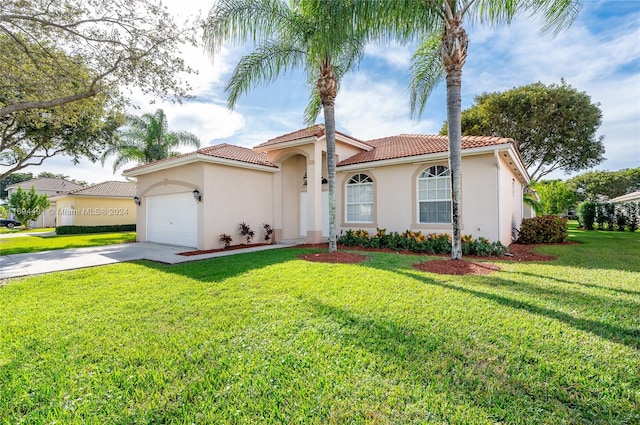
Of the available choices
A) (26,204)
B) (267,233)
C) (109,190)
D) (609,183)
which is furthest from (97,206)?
(609,183)

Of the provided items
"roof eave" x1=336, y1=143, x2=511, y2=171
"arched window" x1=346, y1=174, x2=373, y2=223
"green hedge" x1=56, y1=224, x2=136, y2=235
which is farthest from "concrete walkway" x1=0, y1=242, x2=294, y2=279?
"green hedge" x1=56, y1=224, x2=136, y2=235

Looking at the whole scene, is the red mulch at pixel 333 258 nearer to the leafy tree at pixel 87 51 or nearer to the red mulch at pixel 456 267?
the red mulch at pixel 456 267

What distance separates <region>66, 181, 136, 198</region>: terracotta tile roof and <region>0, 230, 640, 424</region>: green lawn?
26992mm

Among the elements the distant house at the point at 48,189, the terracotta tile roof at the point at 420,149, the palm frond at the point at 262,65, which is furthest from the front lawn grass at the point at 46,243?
the distant house at the point at 48,189

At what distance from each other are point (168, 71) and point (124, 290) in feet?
27.8

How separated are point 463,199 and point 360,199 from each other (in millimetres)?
4812

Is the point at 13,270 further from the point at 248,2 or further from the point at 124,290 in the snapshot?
the point at 248,2

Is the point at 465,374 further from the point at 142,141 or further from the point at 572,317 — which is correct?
the point at 142,141

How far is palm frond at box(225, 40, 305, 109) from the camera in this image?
10.5 meters

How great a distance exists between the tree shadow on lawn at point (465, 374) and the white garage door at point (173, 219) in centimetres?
1122

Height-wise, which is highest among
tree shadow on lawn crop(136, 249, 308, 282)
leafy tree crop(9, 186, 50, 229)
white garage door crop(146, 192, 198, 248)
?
leafy tree crop(9, 186, 50, 229)

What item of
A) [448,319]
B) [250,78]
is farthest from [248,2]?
[448,319]

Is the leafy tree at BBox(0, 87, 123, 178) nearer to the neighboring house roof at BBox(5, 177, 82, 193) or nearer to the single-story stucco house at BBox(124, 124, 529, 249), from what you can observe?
the single-story stucco house at BBox(124, 124, 529, 249)

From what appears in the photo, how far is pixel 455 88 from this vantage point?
28.5ft
